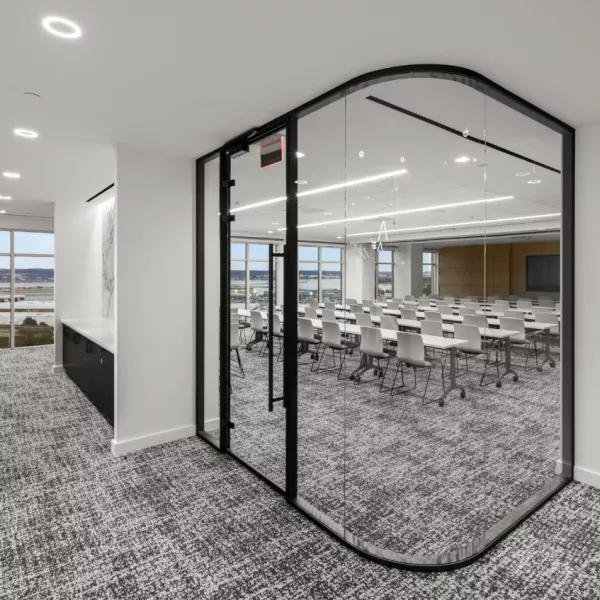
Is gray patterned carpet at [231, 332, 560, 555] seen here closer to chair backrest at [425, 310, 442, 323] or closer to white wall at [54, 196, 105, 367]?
chair backrest at [425, 310, 442, 323]

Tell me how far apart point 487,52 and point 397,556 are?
2581 millimetres

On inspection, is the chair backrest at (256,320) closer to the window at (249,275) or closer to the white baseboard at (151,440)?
the window at (249,275)

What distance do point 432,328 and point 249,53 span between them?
191 cm

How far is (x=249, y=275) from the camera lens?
3367mm

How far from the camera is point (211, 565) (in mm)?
2250

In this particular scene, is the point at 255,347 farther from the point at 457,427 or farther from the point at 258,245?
the point at 457,427

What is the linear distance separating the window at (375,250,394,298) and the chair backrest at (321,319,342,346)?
1.14ft

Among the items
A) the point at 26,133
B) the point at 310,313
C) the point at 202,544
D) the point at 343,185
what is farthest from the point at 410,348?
the point at 26,133

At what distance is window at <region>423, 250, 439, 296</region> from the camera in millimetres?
2859

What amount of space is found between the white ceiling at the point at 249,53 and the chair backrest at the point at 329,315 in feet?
4.37

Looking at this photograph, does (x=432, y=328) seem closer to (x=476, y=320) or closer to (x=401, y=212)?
(x=476, y=320)

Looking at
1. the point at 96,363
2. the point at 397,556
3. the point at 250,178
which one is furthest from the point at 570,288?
the point at 96,363

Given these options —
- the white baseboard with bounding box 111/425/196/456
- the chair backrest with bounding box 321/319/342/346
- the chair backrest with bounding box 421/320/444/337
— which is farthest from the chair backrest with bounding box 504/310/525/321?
the white baseboard with bounding box 111/425/196/456

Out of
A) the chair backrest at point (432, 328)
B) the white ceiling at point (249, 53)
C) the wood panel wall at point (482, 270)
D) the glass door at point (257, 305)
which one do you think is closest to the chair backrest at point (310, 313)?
the glass door at point (257, 305)
